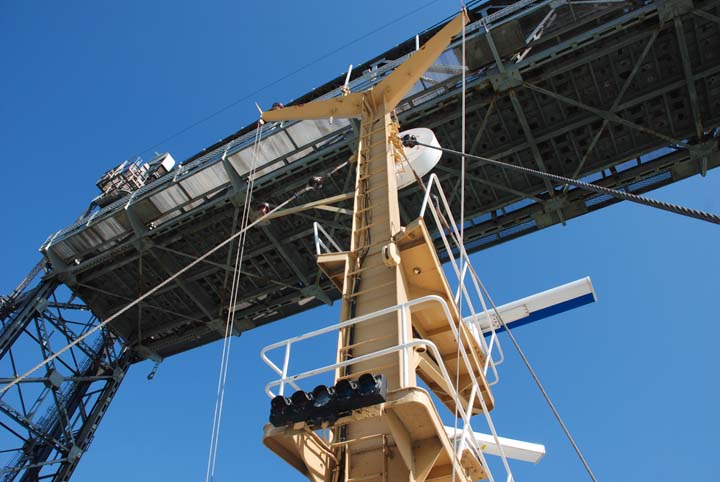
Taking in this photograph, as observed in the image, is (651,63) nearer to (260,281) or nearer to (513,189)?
(513,189)


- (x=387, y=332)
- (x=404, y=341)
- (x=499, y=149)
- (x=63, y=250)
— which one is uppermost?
(x=63, y=250)

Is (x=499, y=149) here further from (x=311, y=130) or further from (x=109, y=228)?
(x=109, y=228)

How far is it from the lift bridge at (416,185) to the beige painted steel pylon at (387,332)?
423 centimetres

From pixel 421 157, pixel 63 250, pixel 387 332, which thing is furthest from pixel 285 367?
pixel 63 250

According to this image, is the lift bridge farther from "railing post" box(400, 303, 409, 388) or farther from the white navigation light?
"railing post" box(400, 303, 409, 388)

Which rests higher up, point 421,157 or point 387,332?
point 421,157

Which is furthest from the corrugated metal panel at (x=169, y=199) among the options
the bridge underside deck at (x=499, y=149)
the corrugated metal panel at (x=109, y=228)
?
the corrugated metal panel at (x=109, y=228)

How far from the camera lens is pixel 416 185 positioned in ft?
52.9

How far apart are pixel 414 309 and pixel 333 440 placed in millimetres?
1630

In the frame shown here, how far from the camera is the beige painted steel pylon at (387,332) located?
173 inches

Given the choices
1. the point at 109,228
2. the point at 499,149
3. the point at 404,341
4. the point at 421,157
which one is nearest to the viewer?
the point at 404,341

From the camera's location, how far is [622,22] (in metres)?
12.5

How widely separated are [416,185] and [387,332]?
1094 centimetres

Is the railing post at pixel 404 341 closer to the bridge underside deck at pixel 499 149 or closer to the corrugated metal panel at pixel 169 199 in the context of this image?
the bridge underside deck at pixel 499 149
